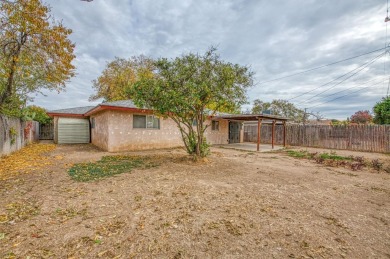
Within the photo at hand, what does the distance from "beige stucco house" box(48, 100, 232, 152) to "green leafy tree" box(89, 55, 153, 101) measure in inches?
346

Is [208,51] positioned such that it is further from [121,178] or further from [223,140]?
[223,140]

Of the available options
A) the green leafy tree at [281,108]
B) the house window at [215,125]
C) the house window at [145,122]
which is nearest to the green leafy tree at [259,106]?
the green leafy tree at [281,108]

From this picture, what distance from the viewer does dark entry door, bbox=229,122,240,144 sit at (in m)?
17.1

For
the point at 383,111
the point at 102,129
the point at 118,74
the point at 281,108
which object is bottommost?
the point at 102,129

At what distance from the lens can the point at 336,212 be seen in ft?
10.7

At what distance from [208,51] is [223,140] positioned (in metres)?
10.7

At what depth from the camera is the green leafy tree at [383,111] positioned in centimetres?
1320

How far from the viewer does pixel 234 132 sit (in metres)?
17.5

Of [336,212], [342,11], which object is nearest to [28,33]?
[336,212]

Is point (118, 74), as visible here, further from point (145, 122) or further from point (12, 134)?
point (12, 134)

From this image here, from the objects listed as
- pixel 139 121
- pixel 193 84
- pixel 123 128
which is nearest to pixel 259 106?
pixel 139 121

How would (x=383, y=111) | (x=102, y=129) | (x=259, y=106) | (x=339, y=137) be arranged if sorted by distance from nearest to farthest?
(x=102, y=129) < (x=339, y=137) < (x=383, y=111) < (x=259, y=106)

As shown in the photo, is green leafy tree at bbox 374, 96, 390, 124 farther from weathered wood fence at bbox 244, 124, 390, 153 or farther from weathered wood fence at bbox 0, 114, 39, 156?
weathered wood fence at bbox 0, 114, 39, 156

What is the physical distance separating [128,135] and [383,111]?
17249mm
